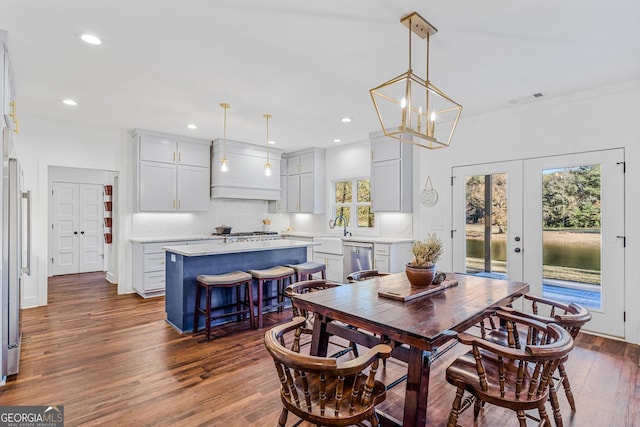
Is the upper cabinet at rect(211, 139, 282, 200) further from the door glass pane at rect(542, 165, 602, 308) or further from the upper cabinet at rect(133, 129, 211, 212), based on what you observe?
the door glass pane at rect(542, 165, 602, 308)

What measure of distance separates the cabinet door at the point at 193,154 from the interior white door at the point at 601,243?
5203 mm

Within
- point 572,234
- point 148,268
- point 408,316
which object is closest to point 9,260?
point 148,268

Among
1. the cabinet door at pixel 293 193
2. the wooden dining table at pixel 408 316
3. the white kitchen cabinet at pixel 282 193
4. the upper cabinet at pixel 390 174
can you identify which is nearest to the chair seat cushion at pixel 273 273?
the wooden dining table at pixel 408 316

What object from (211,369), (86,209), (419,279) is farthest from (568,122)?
(86,209)

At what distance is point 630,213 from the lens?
3461mm

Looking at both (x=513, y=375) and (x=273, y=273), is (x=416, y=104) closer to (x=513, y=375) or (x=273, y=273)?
(x=273, y=273)

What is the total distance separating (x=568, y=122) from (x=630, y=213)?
1.16 m

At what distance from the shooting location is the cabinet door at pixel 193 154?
5.88 m

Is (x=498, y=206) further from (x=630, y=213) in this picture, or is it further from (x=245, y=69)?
(x=245, y=69)

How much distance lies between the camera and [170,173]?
5742 millimetres

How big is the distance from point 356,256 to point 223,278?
2.61 m

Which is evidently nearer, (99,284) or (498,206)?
(498,206)

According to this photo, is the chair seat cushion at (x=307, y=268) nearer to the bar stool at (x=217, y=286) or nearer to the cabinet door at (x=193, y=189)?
the bar stool at (x=217, y=286)

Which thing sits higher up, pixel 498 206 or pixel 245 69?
pixel 245 69
